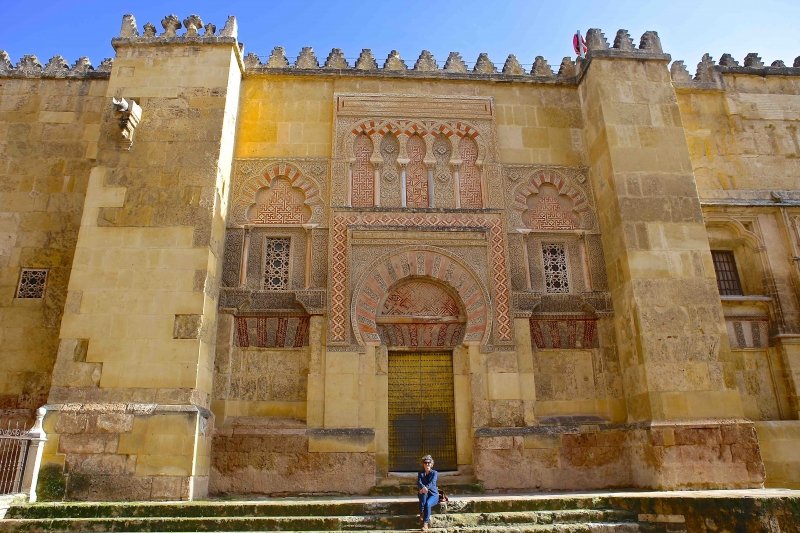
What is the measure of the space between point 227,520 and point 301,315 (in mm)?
2943

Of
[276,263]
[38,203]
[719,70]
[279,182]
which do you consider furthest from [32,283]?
[719,70]

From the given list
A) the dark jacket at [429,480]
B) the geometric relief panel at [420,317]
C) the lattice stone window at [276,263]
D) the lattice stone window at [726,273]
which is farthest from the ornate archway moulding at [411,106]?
the dark jacket at [429,480]

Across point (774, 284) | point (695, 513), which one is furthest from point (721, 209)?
point (695, 513)

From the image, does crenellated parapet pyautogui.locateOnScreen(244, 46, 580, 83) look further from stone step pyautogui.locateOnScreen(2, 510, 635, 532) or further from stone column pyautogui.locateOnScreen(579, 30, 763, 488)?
stone step pyautogui.locateOnScreen(2, 510, 635, 532)

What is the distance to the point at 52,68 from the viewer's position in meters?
8.86

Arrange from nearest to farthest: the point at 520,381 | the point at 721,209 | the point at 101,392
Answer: the point at 101,392 < the point at 520,381 < the point at 721,209

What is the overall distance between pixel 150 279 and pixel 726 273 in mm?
7960

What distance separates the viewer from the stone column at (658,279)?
6.64 m

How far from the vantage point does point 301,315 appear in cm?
758

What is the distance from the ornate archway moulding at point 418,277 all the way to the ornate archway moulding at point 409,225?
0.48 feet

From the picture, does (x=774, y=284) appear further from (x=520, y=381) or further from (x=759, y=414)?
(x=520, y=381)

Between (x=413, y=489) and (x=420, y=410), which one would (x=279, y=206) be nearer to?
(x=420, y=410)

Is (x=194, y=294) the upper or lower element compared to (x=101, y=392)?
upper

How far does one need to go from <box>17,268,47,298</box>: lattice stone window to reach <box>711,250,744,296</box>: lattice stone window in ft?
30.6
